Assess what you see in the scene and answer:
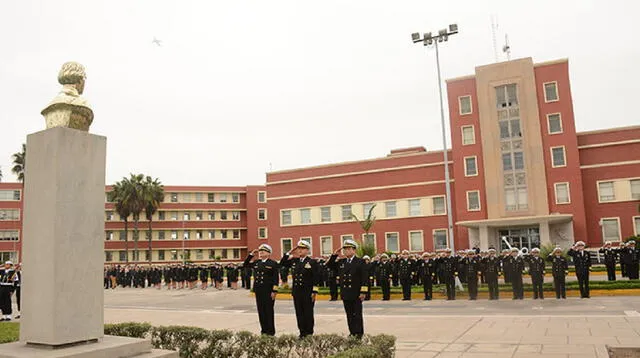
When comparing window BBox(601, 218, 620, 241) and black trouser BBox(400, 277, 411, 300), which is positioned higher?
window BBox(601, 218, 620, 241)

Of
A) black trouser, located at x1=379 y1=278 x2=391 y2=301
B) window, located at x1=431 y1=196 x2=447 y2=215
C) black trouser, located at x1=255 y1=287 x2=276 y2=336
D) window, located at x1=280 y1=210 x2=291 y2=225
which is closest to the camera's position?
black trouser, located at x1=255 y1=287 x2=276 y2=336

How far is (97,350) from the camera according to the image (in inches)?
242

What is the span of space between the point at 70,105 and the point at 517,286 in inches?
649

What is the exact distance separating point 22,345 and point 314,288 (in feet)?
17.4

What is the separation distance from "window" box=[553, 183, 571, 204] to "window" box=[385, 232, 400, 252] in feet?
46.5

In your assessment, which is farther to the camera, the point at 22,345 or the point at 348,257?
the point at 348,257

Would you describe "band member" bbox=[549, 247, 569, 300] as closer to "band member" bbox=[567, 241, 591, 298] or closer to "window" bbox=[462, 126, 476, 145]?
"band member" bbox=[567, 241, 591, 298]

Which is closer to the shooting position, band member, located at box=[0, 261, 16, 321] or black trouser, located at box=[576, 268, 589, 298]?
band member, located at box=[0, 261, 16, 321]

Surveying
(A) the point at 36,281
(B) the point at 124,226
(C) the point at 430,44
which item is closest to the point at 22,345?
(A) the point at 36,281

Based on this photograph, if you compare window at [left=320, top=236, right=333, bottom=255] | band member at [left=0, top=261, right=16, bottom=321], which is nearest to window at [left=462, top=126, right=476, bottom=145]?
window at [left=320, top=236, right=333, bottom=255]

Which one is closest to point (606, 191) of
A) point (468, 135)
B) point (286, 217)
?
point (468, 135)

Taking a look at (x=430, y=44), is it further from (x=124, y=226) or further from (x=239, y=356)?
(x=124, y=226)

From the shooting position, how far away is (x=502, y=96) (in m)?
43.4

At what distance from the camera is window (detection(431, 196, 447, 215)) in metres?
45.2
